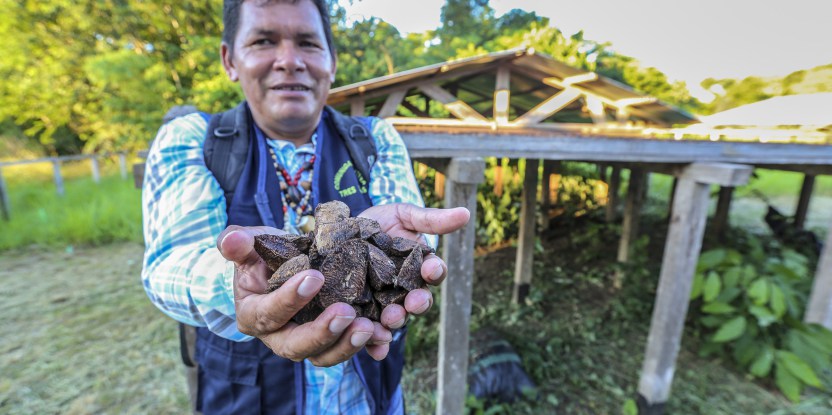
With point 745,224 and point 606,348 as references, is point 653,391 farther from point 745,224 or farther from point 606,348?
point 745,224

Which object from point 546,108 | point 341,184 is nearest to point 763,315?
point 546,108

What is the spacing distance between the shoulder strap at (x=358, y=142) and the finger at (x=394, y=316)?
81 cm

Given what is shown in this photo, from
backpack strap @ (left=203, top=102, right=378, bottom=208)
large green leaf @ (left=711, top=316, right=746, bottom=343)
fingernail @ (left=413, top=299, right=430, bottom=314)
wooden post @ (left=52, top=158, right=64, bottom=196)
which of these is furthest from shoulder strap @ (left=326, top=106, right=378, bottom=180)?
wooden post @ (left=52, top=158, right=64, bottom=196)

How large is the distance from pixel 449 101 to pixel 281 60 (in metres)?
2.93

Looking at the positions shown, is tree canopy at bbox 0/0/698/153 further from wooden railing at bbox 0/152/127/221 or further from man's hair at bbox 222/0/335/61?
A: man's hair at bbox 222/0/335/61

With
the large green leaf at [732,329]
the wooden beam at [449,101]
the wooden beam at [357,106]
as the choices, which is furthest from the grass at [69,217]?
the large green leaf at [732,329]

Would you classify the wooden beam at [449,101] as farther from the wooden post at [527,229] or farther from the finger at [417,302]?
the finger at [417,302]

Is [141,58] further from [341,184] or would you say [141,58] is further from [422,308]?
[422,308]

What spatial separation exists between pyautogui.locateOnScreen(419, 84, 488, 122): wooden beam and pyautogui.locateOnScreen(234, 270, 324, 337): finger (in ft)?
11.7

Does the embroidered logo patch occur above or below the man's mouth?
below

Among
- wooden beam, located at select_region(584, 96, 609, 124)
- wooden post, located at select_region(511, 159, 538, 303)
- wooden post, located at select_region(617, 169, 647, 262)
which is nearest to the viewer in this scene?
wooden beam, located at select_region(584, 96, 609, 124)

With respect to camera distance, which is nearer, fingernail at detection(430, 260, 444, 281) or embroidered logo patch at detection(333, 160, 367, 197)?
fingernail at detection(430, 260, 444, 281)

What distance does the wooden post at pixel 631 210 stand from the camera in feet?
20.8

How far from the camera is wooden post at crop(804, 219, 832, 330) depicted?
4176mm
